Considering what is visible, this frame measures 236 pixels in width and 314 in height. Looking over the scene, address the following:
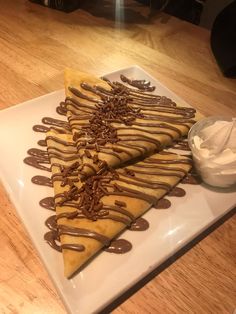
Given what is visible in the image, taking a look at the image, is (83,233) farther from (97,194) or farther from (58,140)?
(58,140)

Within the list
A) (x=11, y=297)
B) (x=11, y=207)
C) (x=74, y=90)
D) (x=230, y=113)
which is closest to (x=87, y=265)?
(x=11, y=297)

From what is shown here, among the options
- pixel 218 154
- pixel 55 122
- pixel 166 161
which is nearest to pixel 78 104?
pixel 55 122

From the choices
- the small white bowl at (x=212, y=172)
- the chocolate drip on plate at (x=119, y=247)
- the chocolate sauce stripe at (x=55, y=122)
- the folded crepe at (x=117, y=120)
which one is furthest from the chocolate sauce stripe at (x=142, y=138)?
the chocolate drip on plate at (x=119, y=247)

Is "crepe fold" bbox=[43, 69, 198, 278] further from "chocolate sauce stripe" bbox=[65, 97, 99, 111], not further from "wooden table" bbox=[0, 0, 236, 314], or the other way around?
"wooden table" bbox=[0, 0, 236, 314]

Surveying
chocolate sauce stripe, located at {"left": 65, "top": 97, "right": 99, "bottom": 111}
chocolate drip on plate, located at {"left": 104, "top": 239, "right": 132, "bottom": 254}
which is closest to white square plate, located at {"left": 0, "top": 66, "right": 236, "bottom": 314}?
chocolate drip on plate, located at {"left": 104, "top": 239, "right": 132, "bottom": 254}

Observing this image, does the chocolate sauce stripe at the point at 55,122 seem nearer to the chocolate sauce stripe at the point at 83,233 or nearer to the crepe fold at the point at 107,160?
the crepe fold at the point at 107,160
